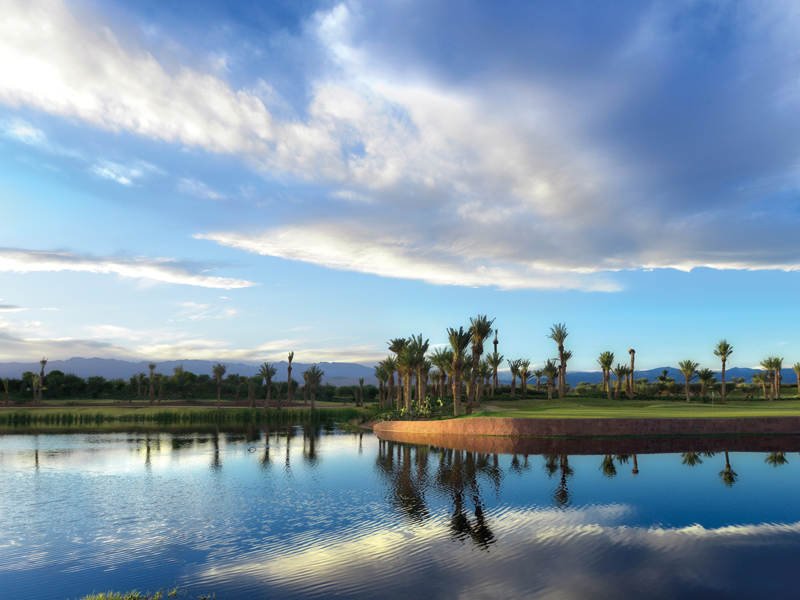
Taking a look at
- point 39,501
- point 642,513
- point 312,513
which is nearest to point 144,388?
point 39,501

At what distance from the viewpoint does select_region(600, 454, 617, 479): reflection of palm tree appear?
2144 centimetres

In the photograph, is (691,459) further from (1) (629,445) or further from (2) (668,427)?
(2) (668,427)

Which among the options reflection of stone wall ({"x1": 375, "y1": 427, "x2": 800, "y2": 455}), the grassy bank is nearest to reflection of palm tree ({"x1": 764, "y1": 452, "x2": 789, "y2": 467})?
reflection of stone wall ({"x1": 375, "y1": 427, "x2": 800, "y2": 455})

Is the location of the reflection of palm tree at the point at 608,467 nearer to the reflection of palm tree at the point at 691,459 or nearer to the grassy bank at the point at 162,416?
the reflection of palm tree at the point at 691,459

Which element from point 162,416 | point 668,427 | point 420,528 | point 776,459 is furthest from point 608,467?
point 162,416

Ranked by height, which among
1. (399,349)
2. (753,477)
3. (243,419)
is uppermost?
(399,349)

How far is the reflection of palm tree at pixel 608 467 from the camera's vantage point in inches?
844

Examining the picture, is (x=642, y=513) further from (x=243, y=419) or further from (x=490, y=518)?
(x=243, y=419)

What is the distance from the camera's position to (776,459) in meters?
25.0

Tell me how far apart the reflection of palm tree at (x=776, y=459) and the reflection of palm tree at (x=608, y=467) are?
24.7 ft

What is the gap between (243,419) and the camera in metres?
72.4

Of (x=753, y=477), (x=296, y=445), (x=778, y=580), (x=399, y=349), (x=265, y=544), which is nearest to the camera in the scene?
(x=778, y=580)

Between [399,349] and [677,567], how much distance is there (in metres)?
56.3

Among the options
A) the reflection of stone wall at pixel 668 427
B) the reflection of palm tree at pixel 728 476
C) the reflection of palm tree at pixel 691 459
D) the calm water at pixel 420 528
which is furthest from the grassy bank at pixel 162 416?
the reflection of palm tree at pixel 728 476
